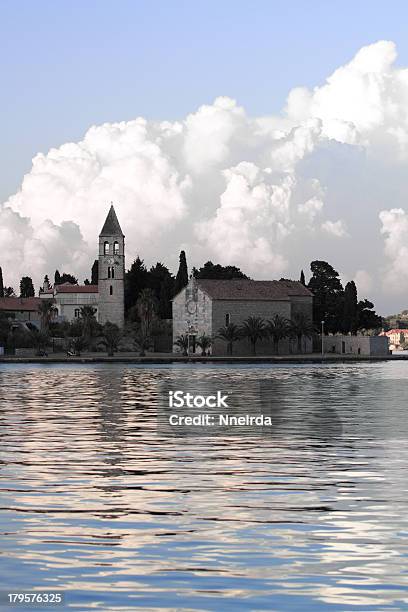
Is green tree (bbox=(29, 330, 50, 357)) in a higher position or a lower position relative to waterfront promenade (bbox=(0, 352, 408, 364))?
higher

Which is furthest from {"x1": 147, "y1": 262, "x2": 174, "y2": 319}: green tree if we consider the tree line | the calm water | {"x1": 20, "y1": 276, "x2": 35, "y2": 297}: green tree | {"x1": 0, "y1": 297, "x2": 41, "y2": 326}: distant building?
the calm water

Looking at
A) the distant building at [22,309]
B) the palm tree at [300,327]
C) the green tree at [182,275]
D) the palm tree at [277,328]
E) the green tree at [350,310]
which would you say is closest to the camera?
the palm tree at [277,328]

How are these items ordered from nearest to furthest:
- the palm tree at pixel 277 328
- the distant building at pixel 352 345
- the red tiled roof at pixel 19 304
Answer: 1. the palm tree at pixel 277 328
2. the distant building at pixel 352 345
3. the red tiled roof at pixel 19 304

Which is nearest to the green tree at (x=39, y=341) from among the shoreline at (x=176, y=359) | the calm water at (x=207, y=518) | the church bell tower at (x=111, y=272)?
the shoreline at (x=176, y=359)

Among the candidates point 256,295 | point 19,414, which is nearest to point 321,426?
point 19,414

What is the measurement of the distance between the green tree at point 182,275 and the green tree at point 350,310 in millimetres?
19339

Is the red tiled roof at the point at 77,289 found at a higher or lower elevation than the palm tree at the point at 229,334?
higher

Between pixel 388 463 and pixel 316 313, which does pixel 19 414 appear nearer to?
pixel 388 463

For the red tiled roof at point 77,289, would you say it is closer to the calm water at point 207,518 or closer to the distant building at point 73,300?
the distant building at point 73,300

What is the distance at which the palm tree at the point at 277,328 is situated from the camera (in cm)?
11500

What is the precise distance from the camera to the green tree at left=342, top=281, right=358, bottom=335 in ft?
442

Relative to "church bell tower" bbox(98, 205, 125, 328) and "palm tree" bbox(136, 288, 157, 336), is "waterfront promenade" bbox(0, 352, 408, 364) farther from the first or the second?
"church bell tower" bbox(98, 205, 125, 328)

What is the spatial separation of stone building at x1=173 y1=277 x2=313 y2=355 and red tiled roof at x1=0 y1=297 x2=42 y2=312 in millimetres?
33824

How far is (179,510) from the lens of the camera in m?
14.2
